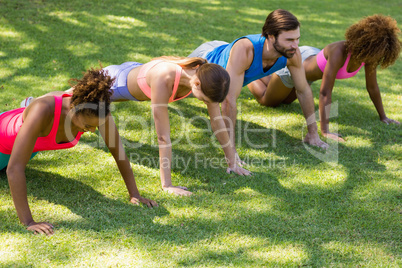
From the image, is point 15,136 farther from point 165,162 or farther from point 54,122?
point 165,162

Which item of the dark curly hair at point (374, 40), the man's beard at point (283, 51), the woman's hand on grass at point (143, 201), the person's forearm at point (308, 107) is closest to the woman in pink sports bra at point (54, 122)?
the woman's hand on grass at point (143, 201)

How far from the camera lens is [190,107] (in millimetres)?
5641

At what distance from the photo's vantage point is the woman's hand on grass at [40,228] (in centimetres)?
303

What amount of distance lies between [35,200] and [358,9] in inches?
382

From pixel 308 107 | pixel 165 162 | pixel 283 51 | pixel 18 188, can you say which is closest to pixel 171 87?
pixel 165 162

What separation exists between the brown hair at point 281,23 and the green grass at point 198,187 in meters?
1.38

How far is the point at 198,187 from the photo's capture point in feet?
13.0

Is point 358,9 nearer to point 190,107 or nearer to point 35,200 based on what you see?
point 190,107

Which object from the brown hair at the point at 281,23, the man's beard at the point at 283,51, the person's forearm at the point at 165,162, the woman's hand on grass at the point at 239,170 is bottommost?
the woman's hand on grass at the point at 239,170

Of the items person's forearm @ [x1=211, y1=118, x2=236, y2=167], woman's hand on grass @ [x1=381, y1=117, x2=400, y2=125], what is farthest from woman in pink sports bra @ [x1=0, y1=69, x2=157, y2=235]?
woman's hand on grass @ [x1=381, y1=117, x2=400, y2=125]

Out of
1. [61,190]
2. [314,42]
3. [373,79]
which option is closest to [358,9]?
[314,42]

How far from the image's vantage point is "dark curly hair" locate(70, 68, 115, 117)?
3031 millimetres

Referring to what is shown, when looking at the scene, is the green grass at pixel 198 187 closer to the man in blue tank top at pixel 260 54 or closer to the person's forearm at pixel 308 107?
the person's forearm at pixel 308 107

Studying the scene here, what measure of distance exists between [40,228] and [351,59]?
155 inches
